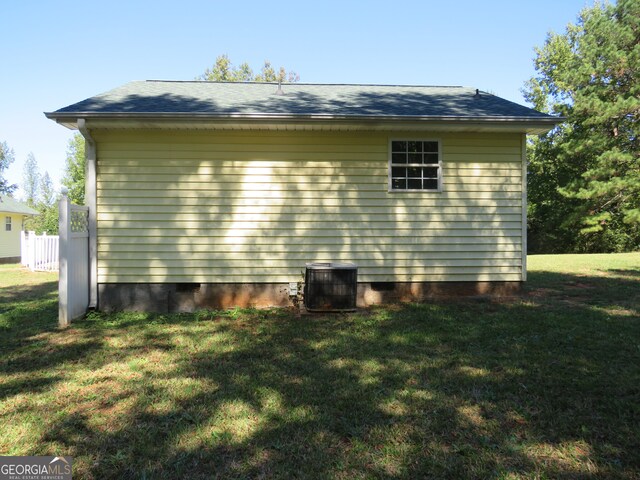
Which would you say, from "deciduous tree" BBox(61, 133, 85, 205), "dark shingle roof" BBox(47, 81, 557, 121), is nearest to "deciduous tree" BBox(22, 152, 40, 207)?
"deciduous tree" BBox(61, 133, 85, 205)

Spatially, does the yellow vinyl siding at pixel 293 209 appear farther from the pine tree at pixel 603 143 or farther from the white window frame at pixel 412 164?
the pine tree at pixel 603 143

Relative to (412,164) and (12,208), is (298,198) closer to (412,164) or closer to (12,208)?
(412,164)

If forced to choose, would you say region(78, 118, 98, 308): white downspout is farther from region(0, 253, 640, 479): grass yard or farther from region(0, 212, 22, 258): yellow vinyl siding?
region(0, 212, 22, 258): yellow vinyl siding

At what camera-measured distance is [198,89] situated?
888 cm

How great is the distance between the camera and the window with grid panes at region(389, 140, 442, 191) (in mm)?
7531

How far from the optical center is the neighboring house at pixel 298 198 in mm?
7117

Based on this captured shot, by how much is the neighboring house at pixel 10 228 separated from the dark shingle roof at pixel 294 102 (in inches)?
754

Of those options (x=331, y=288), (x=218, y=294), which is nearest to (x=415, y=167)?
(x=331, y=288)

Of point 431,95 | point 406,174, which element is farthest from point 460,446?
point 431,95

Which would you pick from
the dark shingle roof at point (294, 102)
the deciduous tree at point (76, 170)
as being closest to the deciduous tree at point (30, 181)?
the deciduous tree at point (76, 170)

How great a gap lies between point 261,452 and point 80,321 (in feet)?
16.4

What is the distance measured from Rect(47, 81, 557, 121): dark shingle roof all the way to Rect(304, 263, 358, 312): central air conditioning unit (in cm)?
246

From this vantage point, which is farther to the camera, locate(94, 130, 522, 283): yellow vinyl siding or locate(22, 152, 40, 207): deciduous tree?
locate(22, 152, 40, 207): deciduous tree
